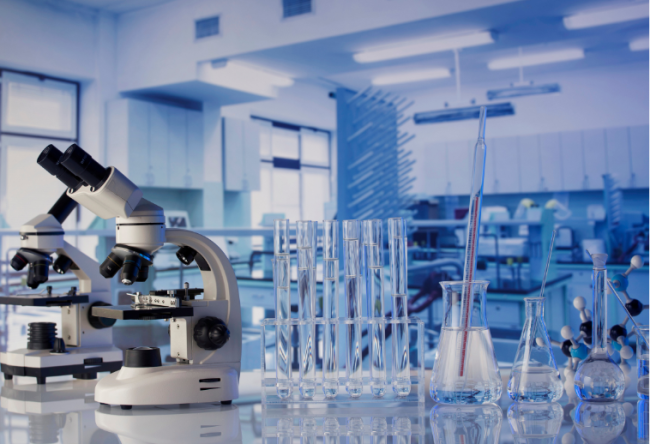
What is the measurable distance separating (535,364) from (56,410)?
0.75 meters

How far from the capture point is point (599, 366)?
92 centimetres

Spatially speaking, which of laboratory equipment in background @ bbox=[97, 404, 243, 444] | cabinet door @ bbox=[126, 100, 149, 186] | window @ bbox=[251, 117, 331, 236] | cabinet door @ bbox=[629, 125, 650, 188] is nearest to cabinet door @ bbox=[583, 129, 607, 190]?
cabinet door @ bbox=[629, 125, 650, 188]

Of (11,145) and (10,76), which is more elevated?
(10,76)

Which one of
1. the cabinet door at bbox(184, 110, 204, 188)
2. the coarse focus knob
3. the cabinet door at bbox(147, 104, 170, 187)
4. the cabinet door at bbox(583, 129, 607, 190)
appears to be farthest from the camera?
the cabinet door at bbox(583, 129, 607, 190)

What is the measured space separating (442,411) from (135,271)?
51 cm

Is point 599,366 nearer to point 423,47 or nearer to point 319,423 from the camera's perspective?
point 319,423

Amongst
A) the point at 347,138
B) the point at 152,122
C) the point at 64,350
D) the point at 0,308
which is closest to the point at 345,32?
the point at 347,138

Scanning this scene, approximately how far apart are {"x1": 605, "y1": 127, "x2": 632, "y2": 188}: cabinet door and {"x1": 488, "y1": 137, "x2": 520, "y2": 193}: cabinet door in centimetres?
122

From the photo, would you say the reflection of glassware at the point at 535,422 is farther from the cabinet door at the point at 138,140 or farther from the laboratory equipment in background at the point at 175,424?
the cabinet door at the point at 138,140

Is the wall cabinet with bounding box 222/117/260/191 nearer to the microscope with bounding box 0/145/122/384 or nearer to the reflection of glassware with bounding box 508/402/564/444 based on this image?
the microscope with bounding box 0/145/122/384

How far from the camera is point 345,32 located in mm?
4648

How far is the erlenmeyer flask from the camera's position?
893 millimetres

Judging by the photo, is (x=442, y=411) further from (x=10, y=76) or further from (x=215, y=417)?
(x=10, y=76)

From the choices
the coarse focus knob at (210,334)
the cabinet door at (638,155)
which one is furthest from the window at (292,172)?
the coarse focus knob at (210,334)
